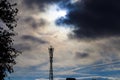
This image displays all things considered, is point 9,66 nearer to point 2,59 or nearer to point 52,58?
point 2,59

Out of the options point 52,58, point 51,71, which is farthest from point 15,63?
point 52,58

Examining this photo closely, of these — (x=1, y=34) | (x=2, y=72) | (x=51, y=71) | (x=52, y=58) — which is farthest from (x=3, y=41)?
(x=52, y=58)

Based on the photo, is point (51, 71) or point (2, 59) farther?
point (51, 71)

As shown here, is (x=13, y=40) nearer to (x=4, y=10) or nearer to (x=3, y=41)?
(x=3, y=41)

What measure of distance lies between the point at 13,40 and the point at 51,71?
28.4 metres

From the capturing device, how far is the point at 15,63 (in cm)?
4328

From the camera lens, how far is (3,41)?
1674 inches

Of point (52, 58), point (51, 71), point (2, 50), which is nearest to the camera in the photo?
point (2, 50)

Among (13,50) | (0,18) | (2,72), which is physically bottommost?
(2,72)

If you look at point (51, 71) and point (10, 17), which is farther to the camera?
point (51, 71)

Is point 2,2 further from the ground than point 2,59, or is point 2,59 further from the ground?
point 2,2

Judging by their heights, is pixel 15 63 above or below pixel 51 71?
below

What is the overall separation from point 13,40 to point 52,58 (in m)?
33.8

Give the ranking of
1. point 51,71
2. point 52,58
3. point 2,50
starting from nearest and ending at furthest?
1. point 2,50
2. point 51,71
3. point 52,58
